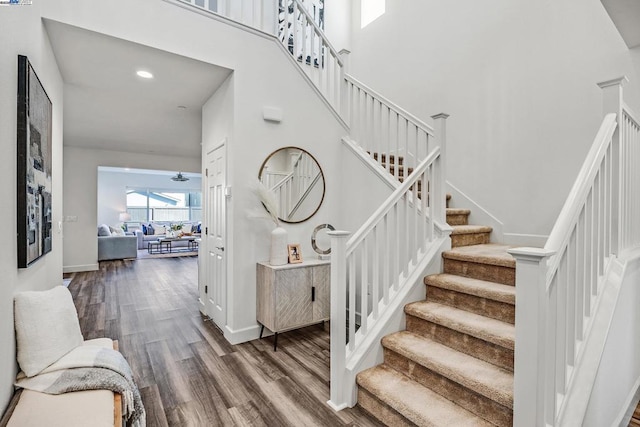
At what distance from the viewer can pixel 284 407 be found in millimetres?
2088

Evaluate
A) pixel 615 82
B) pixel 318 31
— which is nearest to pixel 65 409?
pixel 615 82

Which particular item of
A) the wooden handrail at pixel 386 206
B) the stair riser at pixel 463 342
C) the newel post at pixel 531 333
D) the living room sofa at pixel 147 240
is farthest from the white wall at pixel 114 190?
the newel post at pixel 531 333

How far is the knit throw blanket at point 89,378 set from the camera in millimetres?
1437

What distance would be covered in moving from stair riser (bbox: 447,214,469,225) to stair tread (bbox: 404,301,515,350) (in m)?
1.33

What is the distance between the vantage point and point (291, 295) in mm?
3033

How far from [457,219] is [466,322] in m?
1.76

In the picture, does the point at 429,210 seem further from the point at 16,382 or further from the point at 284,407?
the point at 16,382

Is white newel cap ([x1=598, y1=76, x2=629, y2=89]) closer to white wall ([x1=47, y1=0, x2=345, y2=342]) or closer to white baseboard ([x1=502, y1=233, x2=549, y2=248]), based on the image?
white baseboard ([x1=502, y1=233, x2=549, y2=248])

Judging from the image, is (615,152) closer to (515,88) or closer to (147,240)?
(515,88)

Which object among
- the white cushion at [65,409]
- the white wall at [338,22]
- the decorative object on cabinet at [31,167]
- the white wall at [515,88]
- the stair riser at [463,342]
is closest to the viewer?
the white cushion at [65,409]

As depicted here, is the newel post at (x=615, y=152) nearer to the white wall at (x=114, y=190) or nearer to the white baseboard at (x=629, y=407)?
the white baseboard at (x=629, y=407)

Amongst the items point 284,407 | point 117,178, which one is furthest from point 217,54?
point 117,178

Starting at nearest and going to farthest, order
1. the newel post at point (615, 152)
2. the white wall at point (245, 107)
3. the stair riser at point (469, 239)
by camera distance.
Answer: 1. the newel post at point (615, 152)
2. the white wall at point (245, 107)
3. the stair riser at point (469, 239)

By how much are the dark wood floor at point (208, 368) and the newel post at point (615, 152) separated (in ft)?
6.42
